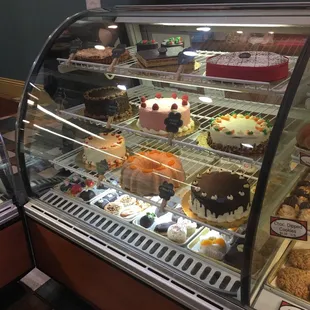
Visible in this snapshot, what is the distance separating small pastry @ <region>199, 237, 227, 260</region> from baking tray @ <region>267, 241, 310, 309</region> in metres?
0.27

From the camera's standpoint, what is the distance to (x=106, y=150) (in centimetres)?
262

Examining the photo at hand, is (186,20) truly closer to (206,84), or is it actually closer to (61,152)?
(206,84)

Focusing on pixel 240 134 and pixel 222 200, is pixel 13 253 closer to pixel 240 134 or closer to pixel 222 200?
pixel 222 200

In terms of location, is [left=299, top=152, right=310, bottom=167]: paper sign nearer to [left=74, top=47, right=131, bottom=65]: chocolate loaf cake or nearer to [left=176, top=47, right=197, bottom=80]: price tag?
[left=176, top=47, right=197, bottom=80]: price tag

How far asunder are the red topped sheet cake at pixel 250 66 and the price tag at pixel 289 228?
2.06ft

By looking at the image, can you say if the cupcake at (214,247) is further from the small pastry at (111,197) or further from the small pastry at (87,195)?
the small pastry at (87,195)

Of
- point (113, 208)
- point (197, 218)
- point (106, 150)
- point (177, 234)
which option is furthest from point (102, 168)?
point (197, 218)

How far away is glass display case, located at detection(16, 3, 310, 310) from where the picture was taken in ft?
5.89

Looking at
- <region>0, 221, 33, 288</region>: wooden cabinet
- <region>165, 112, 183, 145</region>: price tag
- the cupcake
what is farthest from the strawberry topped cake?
<region>0, 221, 33, 288</region>: wooden cabinet

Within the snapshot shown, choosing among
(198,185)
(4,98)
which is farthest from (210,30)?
(4,98)

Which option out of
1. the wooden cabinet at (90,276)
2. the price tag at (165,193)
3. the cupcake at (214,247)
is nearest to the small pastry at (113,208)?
the wooden cabinet at (90,276)

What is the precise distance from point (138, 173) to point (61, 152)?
0.84m

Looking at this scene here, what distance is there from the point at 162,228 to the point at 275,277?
2.31 ft

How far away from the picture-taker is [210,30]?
217 centimetres
